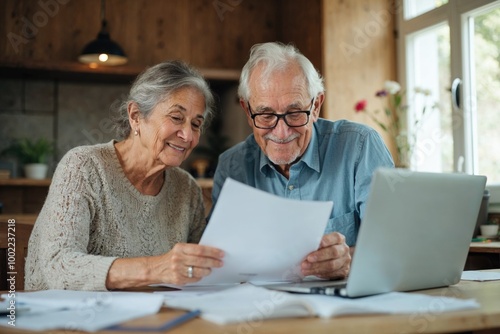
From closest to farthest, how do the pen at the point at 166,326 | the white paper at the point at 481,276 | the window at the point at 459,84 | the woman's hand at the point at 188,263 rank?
the pen at the point at 166,326, the woman's hand at the point at 188,263, the white paper at the point at 481,276, the window at the point at 459,84

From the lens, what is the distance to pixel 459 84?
3.36 m

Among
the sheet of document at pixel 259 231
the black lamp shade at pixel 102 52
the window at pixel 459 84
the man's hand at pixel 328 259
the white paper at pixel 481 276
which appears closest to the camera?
the sheet of document at pixel 259 231

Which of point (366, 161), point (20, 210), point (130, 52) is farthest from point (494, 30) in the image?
point (20, 210)

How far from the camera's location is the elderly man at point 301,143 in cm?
174

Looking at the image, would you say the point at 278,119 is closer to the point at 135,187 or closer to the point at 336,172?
the point at 336,172

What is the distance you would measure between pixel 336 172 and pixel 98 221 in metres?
0.70

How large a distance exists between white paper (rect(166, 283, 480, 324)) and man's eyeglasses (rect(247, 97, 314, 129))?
0.67m

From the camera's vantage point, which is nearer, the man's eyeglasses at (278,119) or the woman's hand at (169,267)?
the woman's hand at (169,267)

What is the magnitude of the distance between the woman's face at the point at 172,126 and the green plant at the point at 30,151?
8.35ft

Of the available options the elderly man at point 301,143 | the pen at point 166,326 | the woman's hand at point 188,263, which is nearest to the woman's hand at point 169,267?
the woman's hand at point 188,263

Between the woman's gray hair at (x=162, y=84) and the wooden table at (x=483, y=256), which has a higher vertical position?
the woman's gray hair at (x=162, y=84)

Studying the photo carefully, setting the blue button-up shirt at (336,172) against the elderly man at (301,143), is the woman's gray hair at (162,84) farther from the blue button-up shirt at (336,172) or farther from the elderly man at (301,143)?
the blue button-up shirt at (336,172)

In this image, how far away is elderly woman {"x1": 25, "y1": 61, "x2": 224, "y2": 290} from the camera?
1532 mm

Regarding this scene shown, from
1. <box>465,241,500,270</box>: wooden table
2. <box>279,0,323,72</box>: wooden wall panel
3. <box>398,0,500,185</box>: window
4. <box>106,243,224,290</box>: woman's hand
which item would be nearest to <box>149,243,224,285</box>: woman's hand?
<box>106,243,224,290</box>: woman's hand
